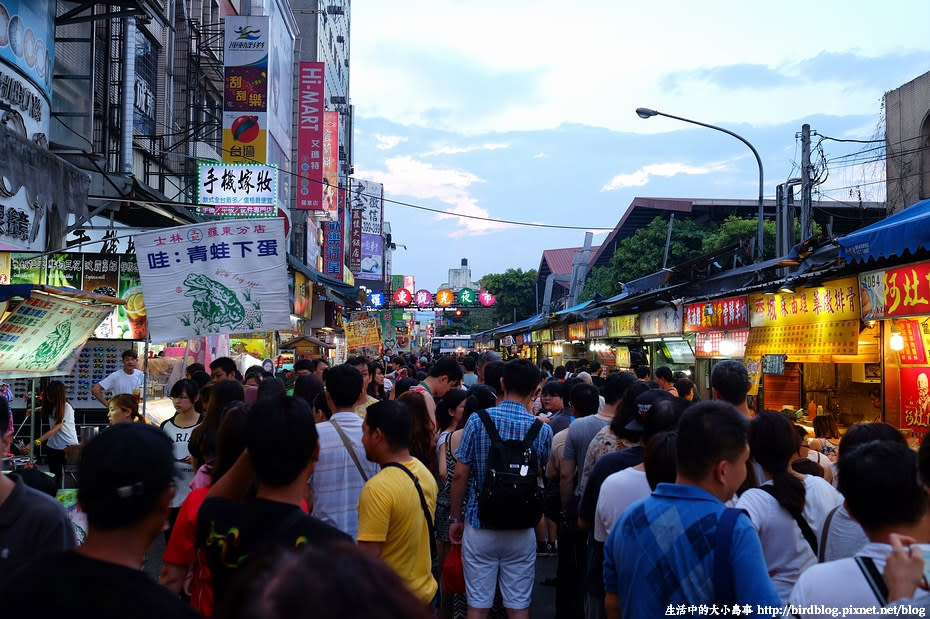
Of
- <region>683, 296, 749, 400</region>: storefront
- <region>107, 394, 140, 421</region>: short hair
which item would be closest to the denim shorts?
<region>107, 394, 140, 421</region>: short hair

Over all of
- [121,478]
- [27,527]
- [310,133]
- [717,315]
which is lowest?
[27,527]

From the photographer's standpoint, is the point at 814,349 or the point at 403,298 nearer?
the point at 814,349

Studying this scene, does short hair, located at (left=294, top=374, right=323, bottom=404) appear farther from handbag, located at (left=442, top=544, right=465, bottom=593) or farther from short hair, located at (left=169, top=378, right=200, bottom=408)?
handbag, located at (left=442, top=544, right=465, bottom=593)

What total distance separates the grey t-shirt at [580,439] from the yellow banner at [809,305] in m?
4.96

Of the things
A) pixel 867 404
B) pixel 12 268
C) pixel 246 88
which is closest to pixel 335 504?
pixel 12 268

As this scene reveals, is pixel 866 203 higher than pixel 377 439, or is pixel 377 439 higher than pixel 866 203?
pixel 866 203

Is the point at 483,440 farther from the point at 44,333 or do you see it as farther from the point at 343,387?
the point at 44,333

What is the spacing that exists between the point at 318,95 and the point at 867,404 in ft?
70.4

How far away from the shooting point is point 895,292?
26.9 feet

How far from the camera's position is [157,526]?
2.43 metres

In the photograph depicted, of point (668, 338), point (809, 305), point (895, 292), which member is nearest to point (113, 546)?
point (895, 292)

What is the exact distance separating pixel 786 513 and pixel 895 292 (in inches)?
220

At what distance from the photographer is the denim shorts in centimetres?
508

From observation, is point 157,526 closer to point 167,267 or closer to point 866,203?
point 167,267
